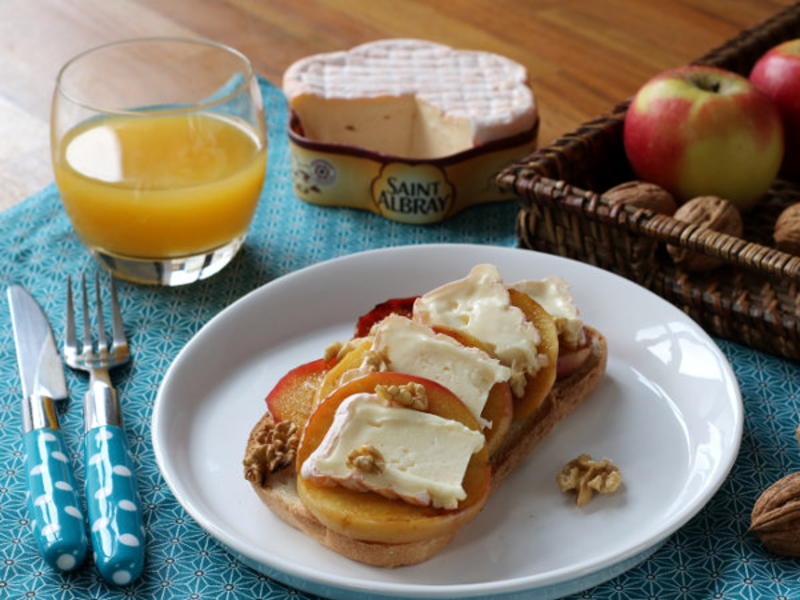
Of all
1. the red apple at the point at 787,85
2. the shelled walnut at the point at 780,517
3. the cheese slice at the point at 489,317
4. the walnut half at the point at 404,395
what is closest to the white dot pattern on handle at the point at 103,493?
→ the walnut half at the point at 404,395

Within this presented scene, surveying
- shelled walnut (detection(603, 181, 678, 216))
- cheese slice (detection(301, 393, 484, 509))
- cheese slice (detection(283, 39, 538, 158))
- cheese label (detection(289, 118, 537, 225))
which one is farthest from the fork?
shelled walnut (detection(603, 181, 678, 216))

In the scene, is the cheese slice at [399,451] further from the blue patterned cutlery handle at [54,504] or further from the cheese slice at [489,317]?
the blue patterned cutlery handle at [54,504]

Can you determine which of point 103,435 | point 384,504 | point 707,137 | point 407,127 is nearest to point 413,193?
point 407,127

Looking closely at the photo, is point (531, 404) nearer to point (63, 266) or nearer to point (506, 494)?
point (506, 494)

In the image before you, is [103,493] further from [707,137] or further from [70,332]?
[707,137]

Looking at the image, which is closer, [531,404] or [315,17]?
[531,404]

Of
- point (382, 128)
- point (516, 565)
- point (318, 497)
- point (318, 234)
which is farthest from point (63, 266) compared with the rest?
point (516, 565)
